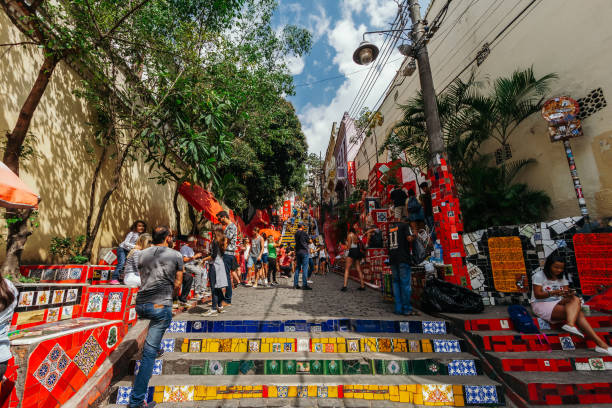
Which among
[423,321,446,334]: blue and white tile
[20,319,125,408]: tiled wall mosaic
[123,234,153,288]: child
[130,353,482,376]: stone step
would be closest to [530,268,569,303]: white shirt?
[423,321,446,334]: blue and white tile

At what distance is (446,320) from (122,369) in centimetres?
508

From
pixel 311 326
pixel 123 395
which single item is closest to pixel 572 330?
pixel 311 326

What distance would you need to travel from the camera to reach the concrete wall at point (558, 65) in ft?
18.5

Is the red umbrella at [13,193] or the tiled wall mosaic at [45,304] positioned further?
the tiled wall mosaic at [45,304]

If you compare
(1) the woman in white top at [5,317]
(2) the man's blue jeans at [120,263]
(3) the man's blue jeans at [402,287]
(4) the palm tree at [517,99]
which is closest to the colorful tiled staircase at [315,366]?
(3) the man's blue jeans at [402,287]

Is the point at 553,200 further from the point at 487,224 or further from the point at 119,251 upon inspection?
the point at 119,251

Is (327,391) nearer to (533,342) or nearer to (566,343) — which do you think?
(533,342)

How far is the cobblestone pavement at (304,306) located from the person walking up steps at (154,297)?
1.61 metres

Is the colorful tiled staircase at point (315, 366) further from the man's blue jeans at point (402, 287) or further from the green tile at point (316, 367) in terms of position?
the man's blue jeans at point (402, 287)

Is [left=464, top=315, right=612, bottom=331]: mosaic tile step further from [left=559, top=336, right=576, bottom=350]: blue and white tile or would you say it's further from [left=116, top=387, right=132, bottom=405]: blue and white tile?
[left=116, top=387, right=132, bottom=405]: blue and white tile

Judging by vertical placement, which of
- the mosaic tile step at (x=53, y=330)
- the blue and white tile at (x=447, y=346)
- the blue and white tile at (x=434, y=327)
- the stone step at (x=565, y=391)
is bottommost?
the stone step at (x=565, y=391)

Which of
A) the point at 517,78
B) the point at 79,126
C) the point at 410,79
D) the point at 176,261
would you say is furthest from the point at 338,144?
the point at 176,261

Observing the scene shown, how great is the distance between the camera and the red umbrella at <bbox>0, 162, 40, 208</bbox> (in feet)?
9.63

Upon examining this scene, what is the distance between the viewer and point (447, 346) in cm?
419
